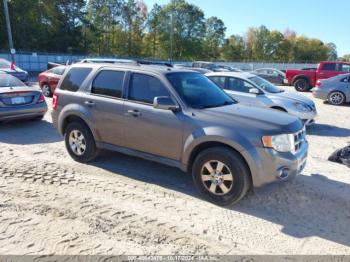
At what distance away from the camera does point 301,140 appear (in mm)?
4898

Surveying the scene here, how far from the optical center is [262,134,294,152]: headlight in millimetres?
4344

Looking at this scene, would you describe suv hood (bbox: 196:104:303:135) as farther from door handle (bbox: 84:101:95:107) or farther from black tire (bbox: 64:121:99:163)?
black tire (bbox: 64:121:99:163)

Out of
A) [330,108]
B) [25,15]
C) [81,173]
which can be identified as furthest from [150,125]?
[25,15]

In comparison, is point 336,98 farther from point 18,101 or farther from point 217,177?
point 18,101

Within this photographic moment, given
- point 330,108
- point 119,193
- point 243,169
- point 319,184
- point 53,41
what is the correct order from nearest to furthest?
point 243,169
point 119,193
point 319,184
point 330,108
point 53,41

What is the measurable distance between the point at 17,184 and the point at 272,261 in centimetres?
373

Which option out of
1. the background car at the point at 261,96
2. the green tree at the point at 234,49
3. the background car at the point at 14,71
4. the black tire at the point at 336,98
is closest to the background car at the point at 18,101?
the background car at the point at 261,96

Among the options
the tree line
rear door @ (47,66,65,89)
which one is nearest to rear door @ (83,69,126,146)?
rear door @ (47,66,65,89)

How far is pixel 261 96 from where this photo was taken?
30.2 feet

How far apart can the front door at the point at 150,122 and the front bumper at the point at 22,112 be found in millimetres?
4505

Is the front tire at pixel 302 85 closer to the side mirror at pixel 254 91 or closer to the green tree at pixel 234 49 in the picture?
the side mirror at pixel 254 91

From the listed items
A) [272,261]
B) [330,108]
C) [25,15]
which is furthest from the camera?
[25,15]

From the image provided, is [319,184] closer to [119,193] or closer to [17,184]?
[119,193]

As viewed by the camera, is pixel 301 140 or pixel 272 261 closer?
pixel 272 261
